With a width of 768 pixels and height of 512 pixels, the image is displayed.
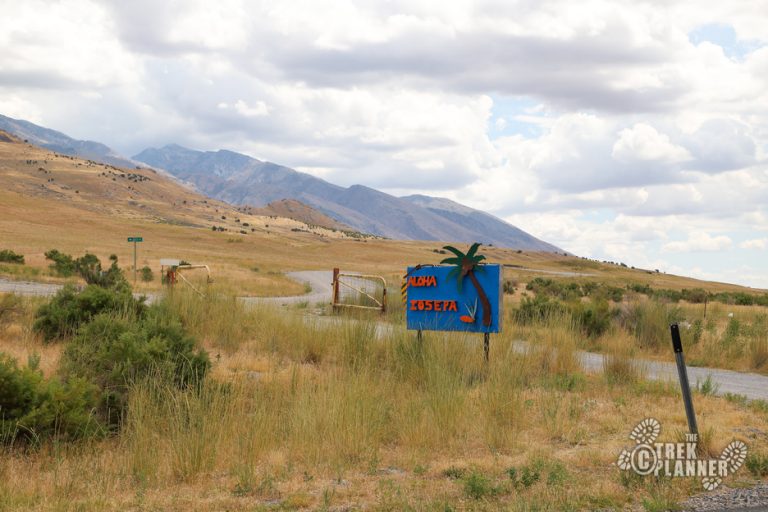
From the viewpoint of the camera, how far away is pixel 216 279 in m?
37.2

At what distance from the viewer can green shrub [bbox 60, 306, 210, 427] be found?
26.3ft

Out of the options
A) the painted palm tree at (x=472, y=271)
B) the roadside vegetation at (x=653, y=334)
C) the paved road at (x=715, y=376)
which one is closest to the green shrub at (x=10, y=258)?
the roadside vegetation at (x=653, y=334)

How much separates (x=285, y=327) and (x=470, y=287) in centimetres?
386

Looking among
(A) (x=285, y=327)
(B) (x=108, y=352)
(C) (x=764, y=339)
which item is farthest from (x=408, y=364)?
(C) (x=764, y=339)

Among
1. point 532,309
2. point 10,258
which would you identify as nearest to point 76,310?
point 532,309

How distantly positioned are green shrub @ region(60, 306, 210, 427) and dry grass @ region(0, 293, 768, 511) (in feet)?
1.31

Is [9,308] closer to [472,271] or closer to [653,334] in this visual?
[472,271]

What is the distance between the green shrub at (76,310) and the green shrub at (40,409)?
16.2ft

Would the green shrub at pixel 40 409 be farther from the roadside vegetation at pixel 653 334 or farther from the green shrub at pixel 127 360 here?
the roadside vegetation at pixel 653 334

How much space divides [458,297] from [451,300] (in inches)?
5.7

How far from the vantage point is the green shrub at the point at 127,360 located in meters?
8.03

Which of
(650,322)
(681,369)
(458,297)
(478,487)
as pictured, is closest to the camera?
(478,487)

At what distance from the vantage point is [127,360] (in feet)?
27.2

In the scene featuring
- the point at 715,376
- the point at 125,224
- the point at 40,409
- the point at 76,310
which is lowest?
the point at 715,376
